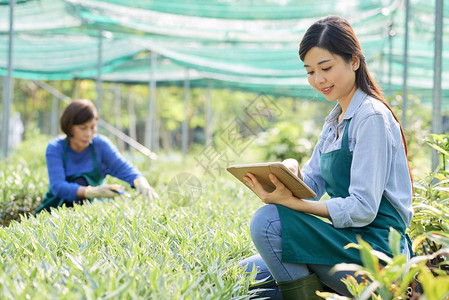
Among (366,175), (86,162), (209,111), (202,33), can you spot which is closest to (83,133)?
(86,162)

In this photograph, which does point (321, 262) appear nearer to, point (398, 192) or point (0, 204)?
point (398, 192)

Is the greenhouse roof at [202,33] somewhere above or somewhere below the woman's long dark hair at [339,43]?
above

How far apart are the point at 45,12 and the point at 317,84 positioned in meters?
4.69

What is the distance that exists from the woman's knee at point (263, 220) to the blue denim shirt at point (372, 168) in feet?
0.65

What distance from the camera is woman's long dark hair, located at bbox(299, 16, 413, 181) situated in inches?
71.4

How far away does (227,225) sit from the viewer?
8.31ft

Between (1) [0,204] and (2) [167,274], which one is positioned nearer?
(2) [167,274]

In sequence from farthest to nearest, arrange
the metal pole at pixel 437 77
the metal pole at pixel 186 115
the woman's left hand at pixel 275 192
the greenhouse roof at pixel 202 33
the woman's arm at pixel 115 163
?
the metal pole at pixel 186 115
the greenhouse roof at pixel 202 33
the woman's arm at pixel 115 163
the metal pole at pixel 437 77
the woman's left hand at pixel 275 192

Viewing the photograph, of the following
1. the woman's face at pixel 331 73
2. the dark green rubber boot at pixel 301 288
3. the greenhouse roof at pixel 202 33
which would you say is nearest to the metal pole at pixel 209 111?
the greenhouse roof at pixel 202 33

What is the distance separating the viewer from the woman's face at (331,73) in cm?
184

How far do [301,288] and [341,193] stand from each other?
389 mm

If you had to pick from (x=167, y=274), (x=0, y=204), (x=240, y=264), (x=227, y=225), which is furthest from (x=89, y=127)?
(x=167, y=274)

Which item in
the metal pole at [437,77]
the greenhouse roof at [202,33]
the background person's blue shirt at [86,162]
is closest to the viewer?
the metal pole at [437,77]

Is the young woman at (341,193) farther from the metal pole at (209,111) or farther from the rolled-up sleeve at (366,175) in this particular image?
the metal pole at (209,111)
